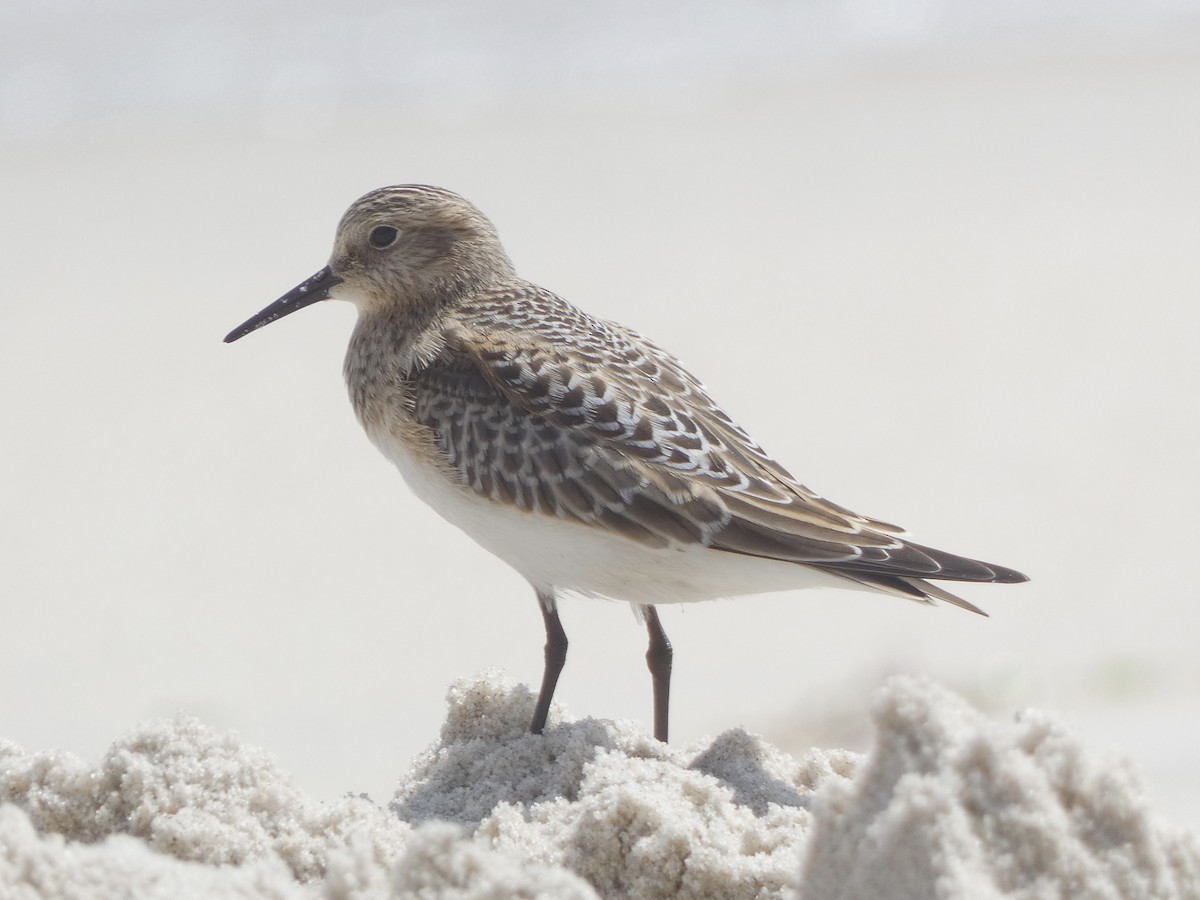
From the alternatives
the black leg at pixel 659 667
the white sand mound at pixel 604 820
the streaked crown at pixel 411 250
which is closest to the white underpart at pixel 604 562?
the black leg at pixel 659 667

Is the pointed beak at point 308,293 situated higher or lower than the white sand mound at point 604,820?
higher

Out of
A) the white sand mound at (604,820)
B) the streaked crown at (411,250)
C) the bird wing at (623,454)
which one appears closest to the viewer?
the white sand mound at (604,820)

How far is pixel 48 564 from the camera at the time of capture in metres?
7.10

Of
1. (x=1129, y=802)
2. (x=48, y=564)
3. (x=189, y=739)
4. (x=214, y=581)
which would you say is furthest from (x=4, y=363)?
(x=1129, y=802)

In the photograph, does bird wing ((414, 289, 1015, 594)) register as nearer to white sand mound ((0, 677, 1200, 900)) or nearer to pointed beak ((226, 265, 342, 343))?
white sand mound ((0, 677, 1200, 900))

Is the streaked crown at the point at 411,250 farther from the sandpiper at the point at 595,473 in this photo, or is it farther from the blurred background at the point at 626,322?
the blurred background at the point at 626,322

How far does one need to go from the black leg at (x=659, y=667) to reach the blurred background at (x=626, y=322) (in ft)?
3.60

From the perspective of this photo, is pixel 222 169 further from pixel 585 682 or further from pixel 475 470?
pixel 475 470

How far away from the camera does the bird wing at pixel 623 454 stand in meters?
3.50

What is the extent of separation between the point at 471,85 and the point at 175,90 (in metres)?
2.30

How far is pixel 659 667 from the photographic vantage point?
393 cm

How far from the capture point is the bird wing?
3.50 m

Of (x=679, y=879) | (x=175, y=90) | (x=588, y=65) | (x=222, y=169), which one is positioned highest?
(x=588, y=65)

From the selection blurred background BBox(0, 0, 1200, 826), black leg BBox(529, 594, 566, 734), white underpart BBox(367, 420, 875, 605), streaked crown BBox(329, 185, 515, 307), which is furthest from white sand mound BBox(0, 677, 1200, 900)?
streaked crown BBox(329, 185, 515, 307)
